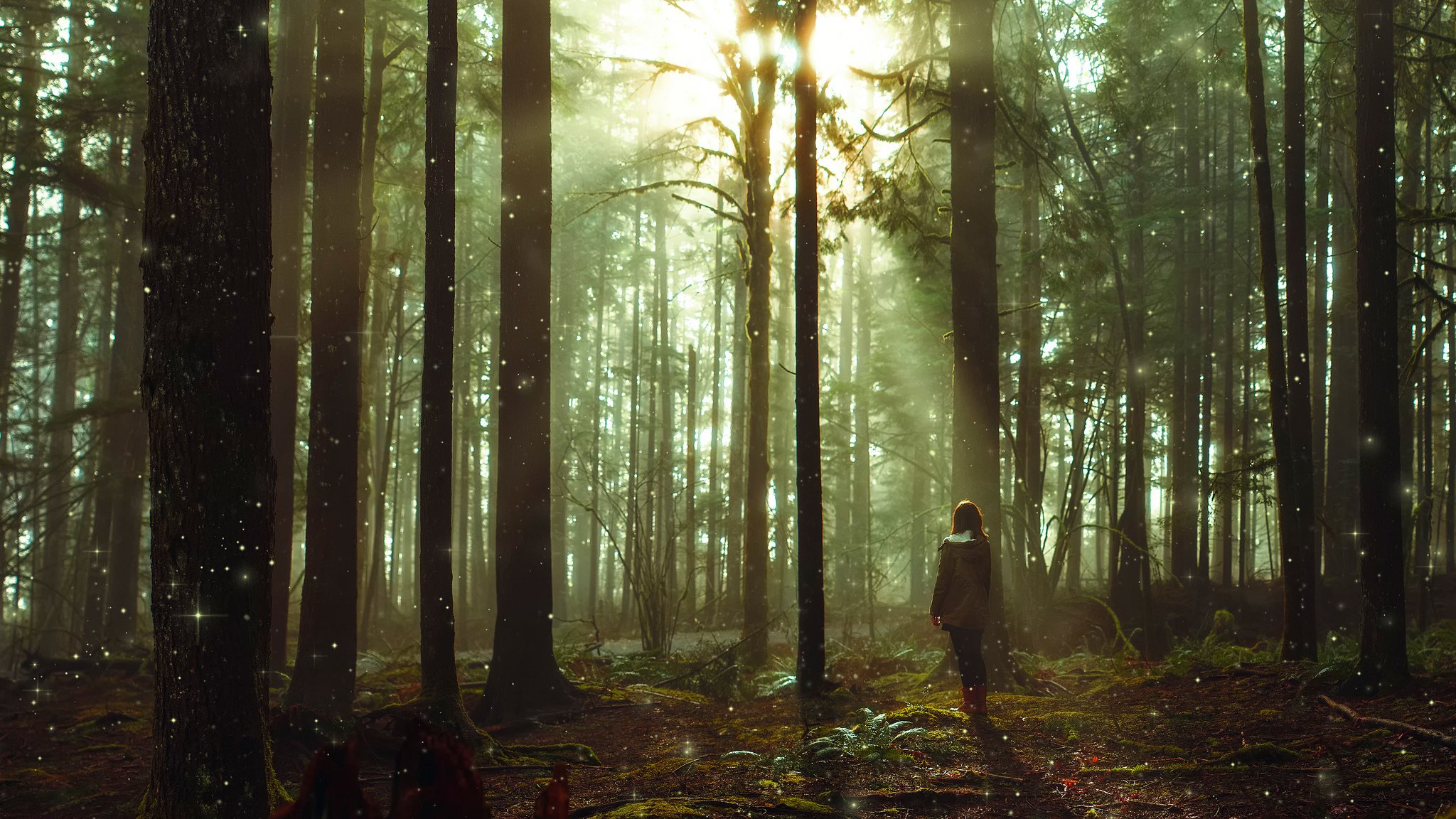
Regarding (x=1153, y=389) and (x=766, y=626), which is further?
(x=1153, y=389)

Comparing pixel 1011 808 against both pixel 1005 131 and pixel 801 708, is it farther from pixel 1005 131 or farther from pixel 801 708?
pixel 1005 131

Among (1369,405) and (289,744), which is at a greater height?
(1369,405)

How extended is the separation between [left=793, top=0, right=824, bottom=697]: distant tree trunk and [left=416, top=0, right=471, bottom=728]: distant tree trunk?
3.54m

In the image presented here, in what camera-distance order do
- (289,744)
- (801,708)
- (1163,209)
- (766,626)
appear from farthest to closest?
(1163,209)
(766,626)
(801,708)
(289,744)

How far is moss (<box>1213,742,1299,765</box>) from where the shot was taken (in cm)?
654

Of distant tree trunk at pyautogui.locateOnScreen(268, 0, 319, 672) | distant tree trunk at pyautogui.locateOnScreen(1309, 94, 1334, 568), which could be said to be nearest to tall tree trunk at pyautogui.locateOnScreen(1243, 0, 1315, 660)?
distant tree trunk at pyautogui.locateOnScreen(1309, 94, 1334, 568)

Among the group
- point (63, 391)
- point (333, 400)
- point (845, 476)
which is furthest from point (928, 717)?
point (845, 476)

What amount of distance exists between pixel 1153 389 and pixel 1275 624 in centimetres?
897

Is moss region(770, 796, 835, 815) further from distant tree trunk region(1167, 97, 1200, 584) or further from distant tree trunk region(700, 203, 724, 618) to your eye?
distant tree trunk region(1167, 97, 1200, 584)

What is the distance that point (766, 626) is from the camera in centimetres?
1366

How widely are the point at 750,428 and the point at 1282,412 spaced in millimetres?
A: 7682

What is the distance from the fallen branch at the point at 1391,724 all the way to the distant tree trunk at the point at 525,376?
7.49m

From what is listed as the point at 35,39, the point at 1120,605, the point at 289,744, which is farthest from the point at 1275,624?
the point at 35,39

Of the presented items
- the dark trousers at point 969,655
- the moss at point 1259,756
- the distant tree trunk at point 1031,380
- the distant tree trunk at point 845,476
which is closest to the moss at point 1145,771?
the moss at point 1259,756
